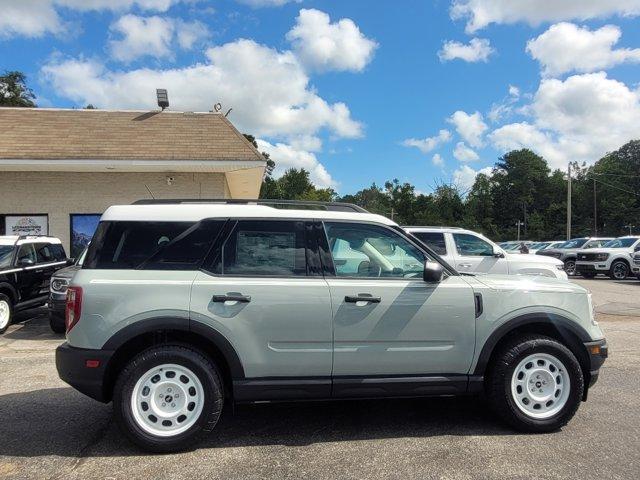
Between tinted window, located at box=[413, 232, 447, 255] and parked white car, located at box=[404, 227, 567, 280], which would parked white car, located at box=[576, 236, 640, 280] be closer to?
parked white car, located at box=[404, 227, 567, 280]

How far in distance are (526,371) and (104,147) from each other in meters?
13.3

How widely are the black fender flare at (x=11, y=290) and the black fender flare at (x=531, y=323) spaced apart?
29.6 ft

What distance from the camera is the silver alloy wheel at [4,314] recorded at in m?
9.91

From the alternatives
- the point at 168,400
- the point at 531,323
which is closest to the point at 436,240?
the point at 531,323

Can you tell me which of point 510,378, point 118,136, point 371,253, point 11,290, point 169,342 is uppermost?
point 118,136

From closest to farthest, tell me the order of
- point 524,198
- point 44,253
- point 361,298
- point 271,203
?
point 361,298 → point 271,203 → point 44,253 → point 524,198

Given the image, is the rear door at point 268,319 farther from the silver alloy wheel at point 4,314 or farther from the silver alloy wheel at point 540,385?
the silver alloy wheel at point 4,314

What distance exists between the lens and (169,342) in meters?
4.36

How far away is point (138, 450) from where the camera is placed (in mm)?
4289

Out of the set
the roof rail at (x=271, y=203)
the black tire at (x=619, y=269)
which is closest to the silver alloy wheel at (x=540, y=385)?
the roof rail at (x=271, y=203)

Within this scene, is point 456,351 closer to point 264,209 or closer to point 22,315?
point 264,209

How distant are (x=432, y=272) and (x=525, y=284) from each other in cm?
95

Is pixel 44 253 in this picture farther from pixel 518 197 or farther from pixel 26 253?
pixel 518 197

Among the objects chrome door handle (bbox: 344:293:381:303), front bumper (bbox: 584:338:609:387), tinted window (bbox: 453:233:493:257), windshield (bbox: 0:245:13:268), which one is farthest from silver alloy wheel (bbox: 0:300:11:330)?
front bumper (bbox: 584:338:609:387)
